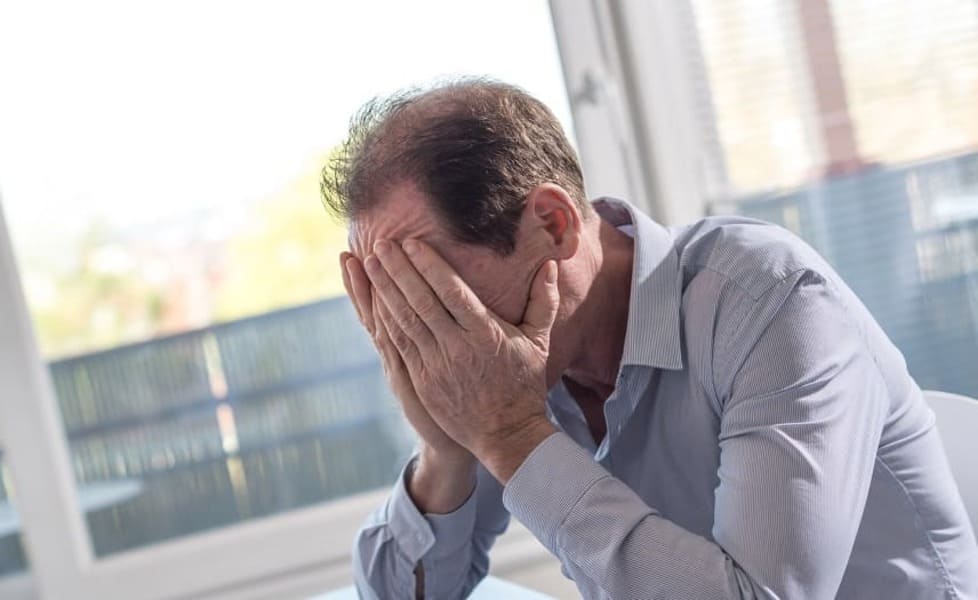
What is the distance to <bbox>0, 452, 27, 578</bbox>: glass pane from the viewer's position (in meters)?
2.30

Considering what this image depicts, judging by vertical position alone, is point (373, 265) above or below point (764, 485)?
above

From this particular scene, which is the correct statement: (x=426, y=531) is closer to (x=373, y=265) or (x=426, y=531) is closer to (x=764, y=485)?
(x=373, y=265)

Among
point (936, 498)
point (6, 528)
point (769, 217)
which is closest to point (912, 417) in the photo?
point (936, 498)

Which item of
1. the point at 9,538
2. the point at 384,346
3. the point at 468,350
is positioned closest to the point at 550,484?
the point at 468,350

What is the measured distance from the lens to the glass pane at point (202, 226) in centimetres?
226

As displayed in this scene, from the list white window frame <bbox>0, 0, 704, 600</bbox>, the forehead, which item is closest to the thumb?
the forehead

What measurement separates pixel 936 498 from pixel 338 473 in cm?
145

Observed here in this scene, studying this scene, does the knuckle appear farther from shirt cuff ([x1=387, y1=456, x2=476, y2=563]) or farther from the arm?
shirt cuff ([x1=387, y1=456, x2=476, y2=563])

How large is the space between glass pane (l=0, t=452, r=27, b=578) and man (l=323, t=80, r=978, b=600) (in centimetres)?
128

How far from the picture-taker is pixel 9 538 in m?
2.31

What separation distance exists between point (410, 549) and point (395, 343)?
284 millimetres

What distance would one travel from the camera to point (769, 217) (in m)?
2.29

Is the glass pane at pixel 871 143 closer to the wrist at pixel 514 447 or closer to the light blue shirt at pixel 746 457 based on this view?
the light blue shirt at pixel 746 457

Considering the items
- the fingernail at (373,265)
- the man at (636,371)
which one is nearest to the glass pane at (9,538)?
the man at (636,371)
